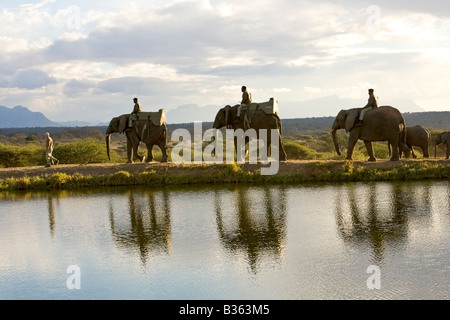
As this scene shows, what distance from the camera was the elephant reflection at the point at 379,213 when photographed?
1138cm

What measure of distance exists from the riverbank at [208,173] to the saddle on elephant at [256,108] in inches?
71.5

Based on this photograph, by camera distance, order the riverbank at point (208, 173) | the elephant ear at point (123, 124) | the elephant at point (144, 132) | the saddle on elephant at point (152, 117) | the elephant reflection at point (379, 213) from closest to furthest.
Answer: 1. the elephant reflection at point (379, 213)
2. the riverbank at point (208, 173)
3. the saddle on elephant at point (152, 117)
4. the elephant at point (144, 132)
5. the elephant ear at point (123, 124)

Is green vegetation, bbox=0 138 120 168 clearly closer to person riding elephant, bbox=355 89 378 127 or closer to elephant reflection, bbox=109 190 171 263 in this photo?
elephant reflection, bbox=109 190 171 263

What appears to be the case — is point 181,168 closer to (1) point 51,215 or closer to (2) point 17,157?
(1) point 51,215

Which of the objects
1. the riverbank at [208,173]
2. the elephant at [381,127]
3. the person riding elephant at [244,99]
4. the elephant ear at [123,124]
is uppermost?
the person riding elephant at [244,99]

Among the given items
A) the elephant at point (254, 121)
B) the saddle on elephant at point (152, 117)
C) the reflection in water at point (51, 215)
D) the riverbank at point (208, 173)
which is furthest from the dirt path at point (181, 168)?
the reflection in water at point (51, 215)

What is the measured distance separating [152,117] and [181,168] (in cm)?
244

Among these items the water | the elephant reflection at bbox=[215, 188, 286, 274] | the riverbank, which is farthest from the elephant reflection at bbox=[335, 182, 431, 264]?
the riverbank

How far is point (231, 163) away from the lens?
2255 cm

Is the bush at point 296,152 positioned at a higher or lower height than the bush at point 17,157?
lower

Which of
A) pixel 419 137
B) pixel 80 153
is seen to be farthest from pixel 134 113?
pixel 419 137

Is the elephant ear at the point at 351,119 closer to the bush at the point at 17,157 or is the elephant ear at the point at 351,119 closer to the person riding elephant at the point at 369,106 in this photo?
the person riding elephant at the point at 369,106
